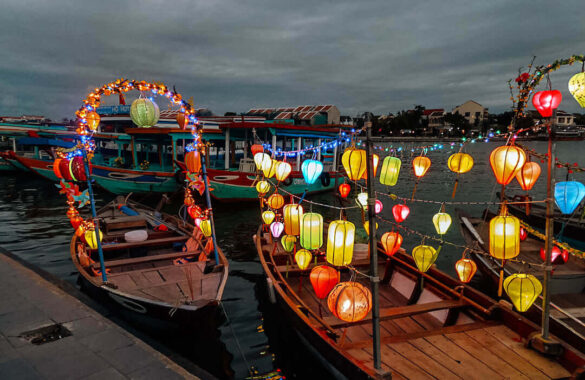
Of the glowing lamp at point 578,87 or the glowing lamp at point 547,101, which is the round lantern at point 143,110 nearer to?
the glowing lamp at point 547,101

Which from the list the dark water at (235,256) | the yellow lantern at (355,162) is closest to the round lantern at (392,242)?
the yellow lantern at (355,162)

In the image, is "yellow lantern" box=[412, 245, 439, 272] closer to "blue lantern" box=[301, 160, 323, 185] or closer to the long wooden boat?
the long wooden boat

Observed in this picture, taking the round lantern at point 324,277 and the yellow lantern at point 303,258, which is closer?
the round lantern at point 324,277

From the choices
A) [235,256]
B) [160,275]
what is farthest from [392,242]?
[235,256]

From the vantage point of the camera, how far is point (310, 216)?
21.4 feet

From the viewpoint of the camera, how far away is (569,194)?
23.9 ft

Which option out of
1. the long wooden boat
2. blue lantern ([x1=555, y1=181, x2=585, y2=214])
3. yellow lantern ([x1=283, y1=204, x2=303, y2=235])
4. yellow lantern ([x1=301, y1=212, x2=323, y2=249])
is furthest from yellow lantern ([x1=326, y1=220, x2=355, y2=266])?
blue lantern ([x1=555, y1=181, x2=585, y2=214])

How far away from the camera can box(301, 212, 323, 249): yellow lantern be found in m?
6.52

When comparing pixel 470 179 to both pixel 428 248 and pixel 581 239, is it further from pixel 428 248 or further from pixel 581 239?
pixel 428 248

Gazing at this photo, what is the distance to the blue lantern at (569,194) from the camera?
7.21 m

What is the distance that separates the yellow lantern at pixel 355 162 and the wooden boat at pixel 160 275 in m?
3.61

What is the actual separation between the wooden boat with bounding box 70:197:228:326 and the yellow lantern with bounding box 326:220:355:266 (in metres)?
2.51

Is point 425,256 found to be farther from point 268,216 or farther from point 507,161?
point 268,216

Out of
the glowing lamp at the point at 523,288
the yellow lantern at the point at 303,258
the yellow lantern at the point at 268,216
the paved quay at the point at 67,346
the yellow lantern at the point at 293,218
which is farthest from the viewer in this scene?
the yellow lantern at the point at 268,216
